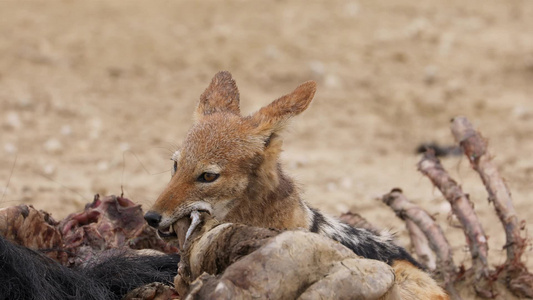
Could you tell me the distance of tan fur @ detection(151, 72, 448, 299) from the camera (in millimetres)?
4074

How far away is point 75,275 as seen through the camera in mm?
3332

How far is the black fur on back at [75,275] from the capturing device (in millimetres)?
3137

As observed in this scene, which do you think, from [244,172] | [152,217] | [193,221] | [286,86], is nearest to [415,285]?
[244,172]

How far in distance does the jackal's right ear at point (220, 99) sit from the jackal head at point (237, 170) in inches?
8.0

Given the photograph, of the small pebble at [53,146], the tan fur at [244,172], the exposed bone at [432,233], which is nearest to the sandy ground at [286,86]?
the small pebble at [53,146]

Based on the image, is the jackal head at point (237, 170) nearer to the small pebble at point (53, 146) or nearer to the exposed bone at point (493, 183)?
the exposed bone at point (493, 183)

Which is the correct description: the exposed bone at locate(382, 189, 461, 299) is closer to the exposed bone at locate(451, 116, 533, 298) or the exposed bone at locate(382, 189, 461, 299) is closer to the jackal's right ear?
the exposed bone at locate(451, 116, 533, 298)

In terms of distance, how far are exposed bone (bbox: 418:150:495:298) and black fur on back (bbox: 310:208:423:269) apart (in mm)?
570

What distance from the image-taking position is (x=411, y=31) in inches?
468

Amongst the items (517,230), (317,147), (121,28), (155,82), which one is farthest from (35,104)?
(517,230)

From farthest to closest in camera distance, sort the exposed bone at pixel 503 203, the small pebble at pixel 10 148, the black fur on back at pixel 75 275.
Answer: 1. the small pebble at pixel 10 148
2. the exposed bone at pixel 503 203
3. the black fur on back at pixel 75 275

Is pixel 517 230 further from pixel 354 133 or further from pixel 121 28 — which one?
pixel 121 28

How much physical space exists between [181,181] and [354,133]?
555 cm

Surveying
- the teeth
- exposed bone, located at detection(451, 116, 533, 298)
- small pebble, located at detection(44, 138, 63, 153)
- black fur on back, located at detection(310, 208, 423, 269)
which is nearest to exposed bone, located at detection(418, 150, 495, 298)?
exposed bone, located at detection(451, 116, 533, 298)
